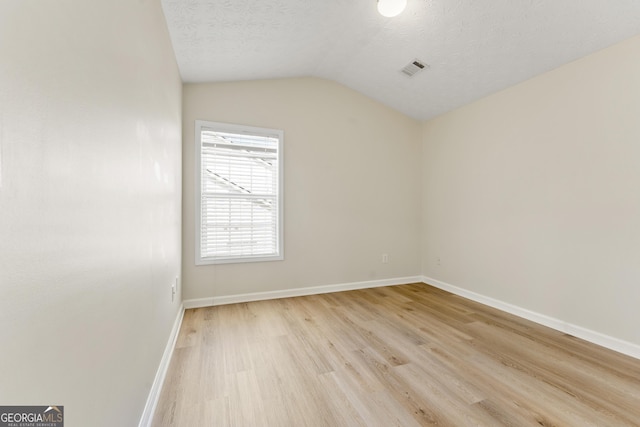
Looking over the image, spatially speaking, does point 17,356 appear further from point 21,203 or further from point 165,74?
point 165,74

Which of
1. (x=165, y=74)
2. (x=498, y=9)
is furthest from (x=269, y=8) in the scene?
(x=498, y=9)

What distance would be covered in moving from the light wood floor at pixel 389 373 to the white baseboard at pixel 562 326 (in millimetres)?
86

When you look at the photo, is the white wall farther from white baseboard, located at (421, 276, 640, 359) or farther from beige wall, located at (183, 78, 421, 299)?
white baseboard, located at (421, 276, 640, 359)

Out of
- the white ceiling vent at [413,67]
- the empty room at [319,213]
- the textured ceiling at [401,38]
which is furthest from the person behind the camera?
the white ceiling vent at [413,67]

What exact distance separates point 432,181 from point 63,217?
4044 mm

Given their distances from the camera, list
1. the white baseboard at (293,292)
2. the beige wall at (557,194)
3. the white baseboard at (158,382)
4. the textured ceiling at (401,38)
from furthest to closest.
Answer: the white baseboard at (293,292) < the beige wall at (557,194) < the textured ceiling at (401,38) < the white baseboard at (158,382)

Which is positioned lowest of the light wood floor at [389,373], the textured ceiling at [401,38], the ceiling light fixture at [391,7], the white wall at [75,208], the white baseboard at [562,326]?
the light wood floor at [389,373]

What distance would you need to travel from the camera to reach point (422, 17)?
7.48 ft

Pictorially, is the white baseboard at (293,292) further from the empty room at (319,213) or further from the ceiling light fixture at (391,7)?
the ceiling light fixture at (391,7)

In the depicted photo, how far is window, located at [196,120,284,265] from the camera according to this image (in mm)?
3086

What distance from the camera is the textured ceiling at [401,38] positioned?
6.60 feet

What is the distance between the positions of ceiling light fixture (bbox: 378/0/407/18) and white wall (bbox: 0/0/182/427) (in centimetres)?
175

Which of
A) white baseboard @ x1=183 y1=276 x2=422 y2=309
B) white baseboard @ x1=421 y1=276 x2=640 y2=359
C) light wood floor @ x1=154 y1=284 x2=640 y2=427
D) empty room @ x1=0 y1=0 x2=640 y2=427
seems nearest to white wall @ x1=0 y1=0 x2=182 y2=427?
empty room @ x1=0 y1=0 x2=640 y2=427

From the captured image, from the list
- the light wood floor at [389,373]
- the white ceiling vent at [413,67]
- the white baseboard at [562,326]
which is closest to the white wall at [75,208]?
the light wood floor at [389,373]
